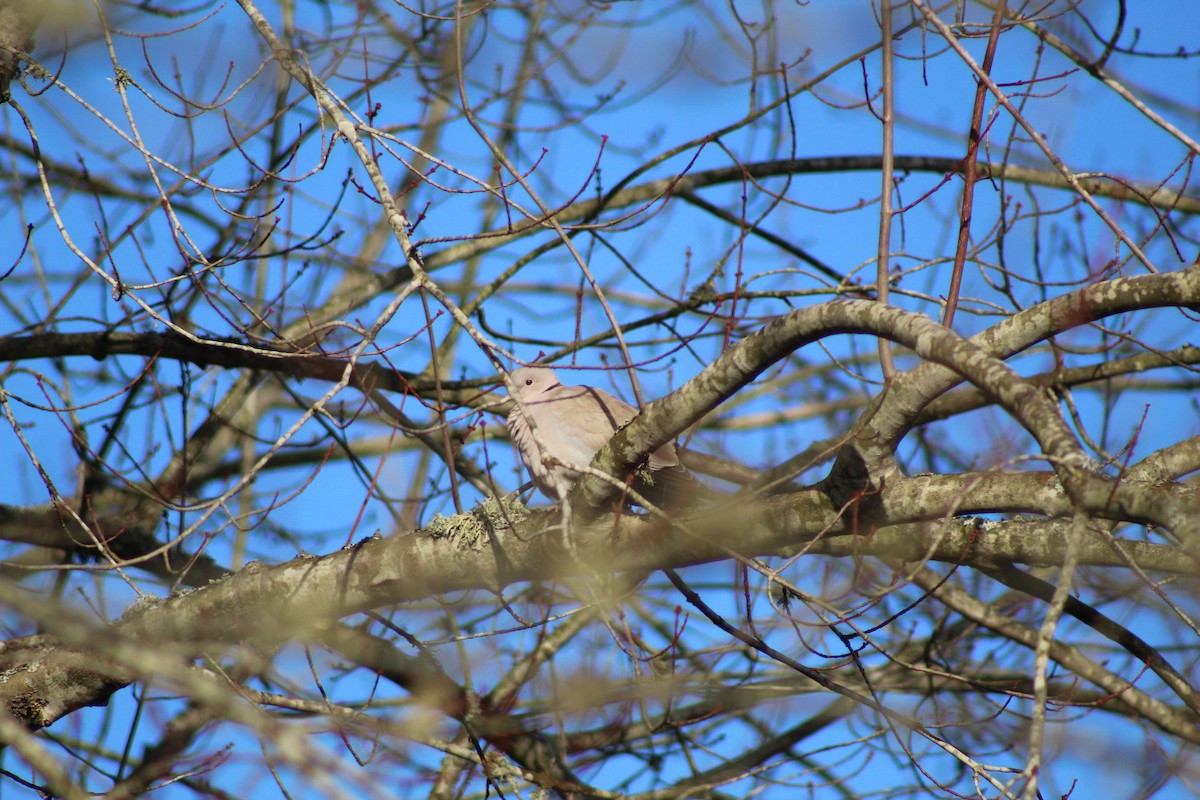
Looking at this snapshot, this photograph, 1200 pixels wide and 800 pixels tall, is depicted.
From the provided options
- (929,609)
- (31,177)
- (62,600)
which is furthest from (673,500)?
(31,177)

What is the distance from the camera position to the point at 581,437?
429cm

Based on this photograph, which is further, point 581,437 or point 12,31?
point 581,437

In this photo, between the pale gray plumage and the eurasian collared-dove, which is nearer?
the pale gray plumage

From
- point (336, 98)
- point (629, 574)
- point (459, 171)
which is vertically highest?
point (336, 98)

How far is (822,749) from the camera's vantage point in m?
4.04

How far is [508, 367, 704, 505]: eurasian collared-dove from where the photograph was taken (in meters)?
3.88

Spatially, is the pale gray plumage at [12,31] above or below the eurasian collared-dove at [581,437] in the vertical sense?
above

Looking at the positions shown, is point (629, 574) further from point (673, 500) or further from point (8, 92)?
point (8, 92)

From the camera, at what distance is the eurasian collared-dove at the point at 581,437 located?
3.88m

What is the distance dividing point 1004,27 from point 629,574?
Answer: 2164mm

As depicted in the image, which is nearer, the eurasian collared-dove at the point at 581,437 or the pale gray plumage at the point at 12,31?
the pale gray plumage at the point at 12,31

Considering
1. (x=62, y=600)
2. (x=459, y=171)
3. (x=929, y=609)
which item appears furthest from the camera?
(x=929, y=609)

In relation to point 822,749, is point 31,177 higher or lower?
higher

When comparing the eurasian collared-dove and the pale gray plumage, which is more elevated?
the pale gray plumage
